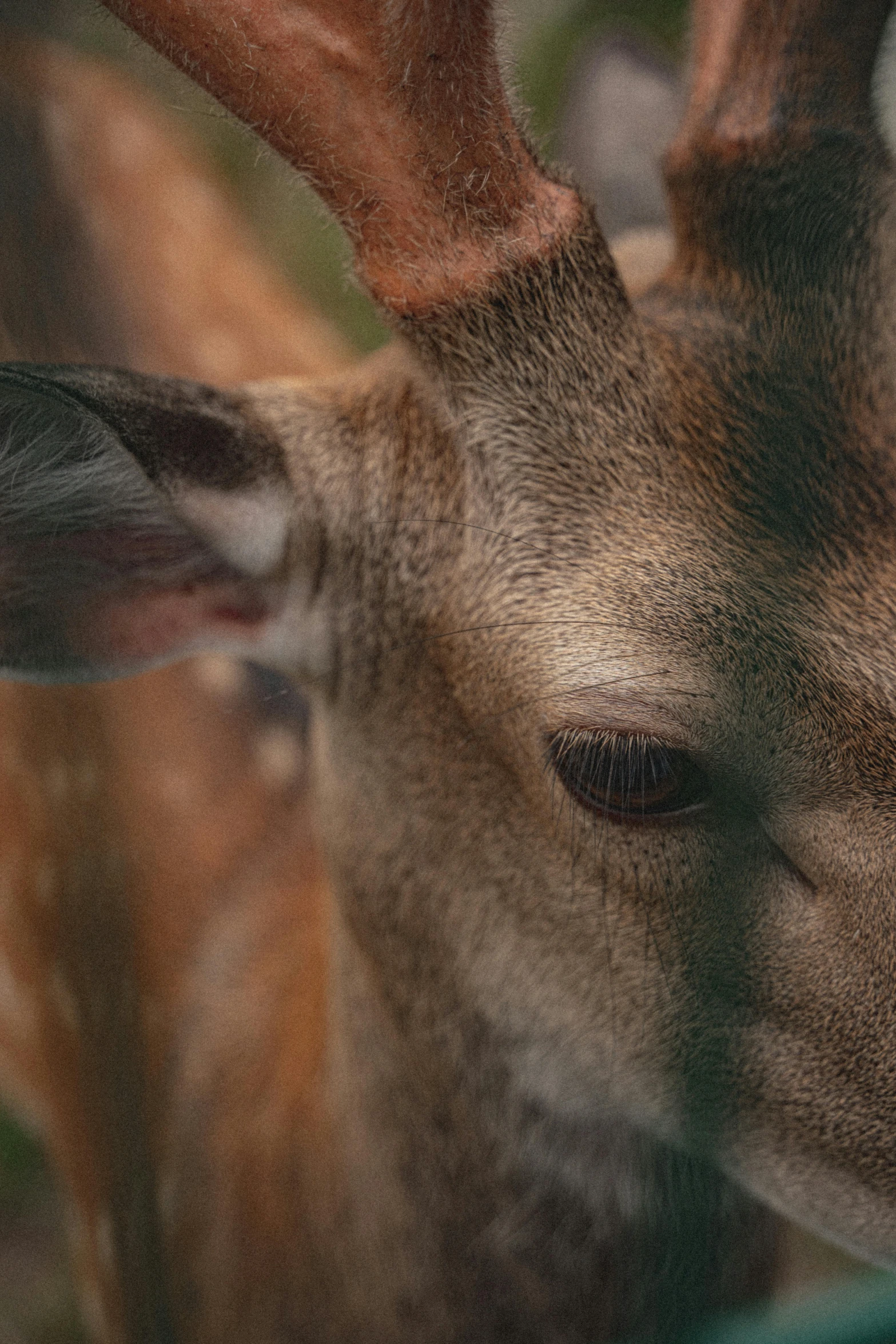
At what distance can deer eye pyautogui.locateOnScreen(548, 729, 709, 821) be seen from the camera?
118 centimetres

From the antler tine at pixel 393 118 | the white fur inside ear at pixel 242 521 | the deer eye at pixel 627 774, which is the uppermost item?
the antler tine at pixel 393 118

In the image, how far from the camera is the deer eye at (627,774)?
1185 mm

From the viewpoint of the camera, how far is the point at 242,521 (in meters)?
1.41

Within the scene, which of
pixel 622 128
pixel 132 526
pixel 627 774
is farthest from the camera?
pixel 622 128

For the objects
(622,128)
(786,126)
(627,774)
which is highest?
(622,128)

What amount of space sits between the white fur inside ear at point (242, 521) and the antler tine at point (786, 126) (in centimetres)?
60

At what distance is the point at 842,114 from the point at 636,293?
0.30 metres

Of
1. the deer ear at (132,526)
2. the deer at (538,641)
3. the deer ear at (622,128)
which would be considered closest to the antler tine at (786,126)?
the deer at (538,641)

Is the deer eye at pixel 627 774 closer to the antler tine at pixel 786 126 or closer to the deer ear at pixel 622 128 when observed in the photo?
the antler tine at pixel 786 126

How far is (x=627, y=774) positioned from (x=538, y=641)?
16 centimetres

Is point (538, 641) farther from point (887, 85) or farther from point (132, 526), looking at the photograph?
point (887, 85)

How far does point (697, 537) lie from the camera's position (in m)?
1.22

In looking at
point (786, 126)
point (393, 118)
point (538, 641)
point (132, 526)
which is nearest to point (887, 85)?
point (786, 126)

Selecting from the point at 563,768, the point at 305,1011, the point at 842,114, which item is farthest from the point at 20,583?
the point at 842,114
